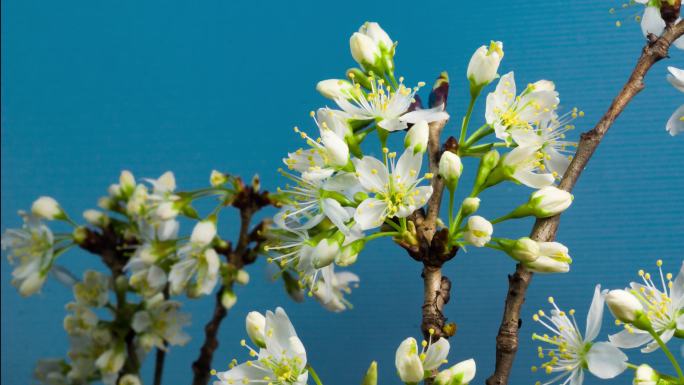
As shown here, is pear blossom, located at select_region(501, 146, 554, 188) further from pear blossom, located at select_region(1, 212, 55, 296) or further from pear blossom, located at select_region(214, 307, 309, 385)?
pear blossom, located at select_region(1, 212, 55, 296)

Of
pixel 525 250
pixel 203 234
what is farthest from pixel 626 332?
pixel 203 234

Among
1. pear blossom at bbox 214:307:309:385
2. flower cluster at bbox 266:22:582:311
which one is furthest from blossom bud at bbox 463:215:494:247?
pear blossom at bbox 214:307:309:385

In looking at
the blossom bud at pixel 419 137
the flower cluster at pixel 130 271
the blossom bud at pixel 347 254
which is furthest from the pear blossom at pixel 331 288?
the blossom bud at pixel 419 137

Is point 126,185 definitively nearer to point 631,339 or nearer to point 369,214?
point 369,214

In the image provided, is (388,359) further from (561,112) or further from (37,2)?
(37,2)

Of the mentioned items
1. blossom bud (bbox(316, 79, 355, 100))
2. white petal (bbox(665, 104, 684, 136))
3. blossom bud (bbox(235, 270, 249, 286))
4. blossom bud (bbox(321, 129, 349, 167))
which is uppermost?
blossom bud (bbox(316, 79, 355, 100))

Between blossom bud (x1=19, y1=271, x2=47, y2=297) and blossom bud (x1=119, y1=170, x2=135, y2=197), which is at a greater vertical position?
blossom bud (x1=119, y1=170, x2=135, y2=197)
